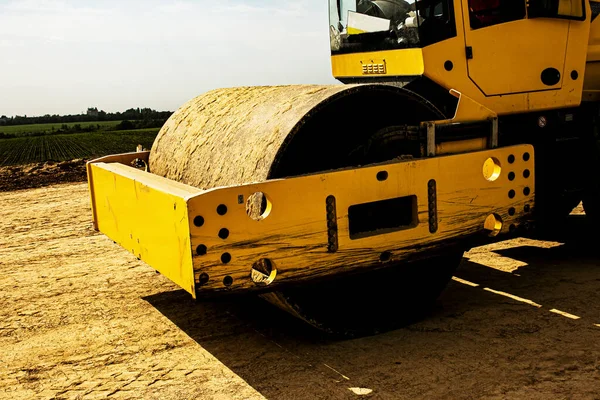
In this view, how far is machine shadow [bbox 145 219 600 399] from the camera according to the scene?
3.50 metres

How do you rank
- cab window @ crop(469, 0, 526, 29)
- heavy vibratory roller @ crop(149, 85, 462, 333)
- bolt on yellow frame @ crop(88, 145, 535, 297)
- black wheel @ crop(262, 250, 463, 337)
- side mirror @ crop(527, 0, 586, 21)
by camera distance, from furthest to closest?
side mirror @ crop(527, 0, 586, 21), cab window @ crop(469, 0, 526, 29), black wheel @ crop(262, 250, 463, 337), heavy vibratory roller @ crop(149, 85, 462, 333), bolt on yellow frame @ crop(88, 145, 535, 297)

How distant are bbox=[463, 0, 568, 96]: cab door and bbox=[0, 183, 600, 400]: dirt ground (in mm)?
1437

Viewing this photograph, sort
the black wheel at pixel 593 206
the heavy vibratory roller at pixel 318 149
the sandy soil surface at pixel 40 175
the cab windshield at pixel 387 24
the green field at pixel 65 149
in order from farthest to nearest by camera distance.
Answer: the green field at pixel 65 149
the sandy soil surface at pixel 40 175
the black wheel at pixel 593 206
the cab windshield at pixel 387 24
the heavy vibratory roller at pixel 318 149

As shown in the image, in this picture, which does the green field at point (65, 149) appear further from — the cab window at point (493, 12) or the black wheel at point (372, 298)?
the black wheel at point (372, 298)

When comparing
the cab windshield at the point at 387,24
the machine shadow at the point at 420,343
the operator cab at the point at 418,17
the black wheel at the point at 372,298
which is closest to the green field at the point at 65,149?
the cab windshield at the point at 387,24

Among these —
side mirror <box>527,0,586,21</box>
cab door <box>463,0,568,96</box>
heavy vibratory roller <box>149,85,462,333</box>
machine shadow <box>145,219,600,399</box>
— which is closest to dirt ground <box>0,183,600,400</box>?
machine shadow <box>145,219,600,399</box>

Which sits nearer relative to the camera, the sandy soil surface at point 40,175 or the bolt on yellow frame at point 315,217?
the bolt on yellow frame at point 315,217

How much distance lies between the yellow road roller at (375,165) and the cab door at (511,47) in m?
0.01

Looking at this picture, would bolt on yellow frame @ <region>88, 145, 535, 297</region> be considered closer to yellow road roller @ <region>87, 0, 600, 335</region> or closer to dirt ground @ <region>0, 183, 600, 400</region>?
yellow road roller @ <region>87, 0, 600, 335</region>

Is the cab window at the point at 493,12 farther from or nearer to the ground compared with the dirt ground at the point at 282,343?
farther from the ground

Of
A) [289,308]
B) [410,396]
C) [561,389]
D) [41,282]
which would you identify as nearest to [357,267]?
Result: [289,308]

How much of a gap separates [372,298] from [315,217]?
0.94m

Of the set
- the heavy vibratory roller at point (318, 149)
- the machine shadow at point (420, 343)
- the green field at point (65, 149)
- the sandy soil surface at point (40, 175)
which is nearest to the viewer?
the machine shadow at point (420, 343)

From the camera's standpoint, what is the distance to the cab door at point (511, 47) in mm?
4773
